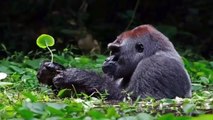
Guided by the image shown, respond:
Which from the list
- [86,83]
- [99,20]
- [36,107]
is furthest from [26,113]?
[99,20]

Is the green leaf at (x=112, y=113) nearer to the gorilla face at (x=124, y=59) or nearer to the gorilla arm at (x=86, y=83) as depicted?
the gorilla arm at (x=86, y=83)

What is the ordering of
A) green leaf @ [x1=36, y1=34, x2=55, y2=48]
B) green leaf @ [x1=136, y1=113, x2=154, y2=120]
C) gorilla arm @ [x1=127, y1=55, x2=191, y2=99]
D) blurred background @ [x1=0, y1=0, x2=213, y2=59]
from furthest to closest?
1. blurred background @ [x1=0, y1=0, x2=213, y2=59]
2. green leaf @ [x1=36, y1=34, x2=55, y2=48]
3. gorilla arm @ [x1=127, y1=55, x2=191, y2=99]
4. green leaf @ [x1=136, y1=113, x2=154, y2=120]

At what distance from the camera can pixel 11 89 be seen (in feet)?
19.9

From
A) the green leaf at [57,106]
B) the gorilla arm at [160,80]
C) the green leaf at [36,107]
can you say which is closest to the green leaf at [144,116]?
the green leaf at [57,106]

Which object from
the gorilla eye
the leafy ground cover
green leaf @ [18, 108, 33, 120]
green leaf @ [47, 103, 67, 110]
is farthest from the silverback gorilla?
green leaf @ [18, 108, 33, 120]

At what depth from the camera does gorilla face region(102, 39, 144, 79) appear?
612cm

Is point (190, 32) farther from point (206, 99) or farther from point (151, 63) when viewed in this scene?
point (206, 99)

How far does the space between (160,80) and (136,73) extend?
0.72 ft

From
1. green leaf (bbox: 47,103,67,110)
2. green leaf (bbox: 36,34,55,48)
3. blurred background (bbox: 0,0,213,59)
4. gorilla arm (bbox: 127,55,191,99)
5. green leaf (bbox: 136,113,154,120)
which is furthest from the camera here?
blurred background (bbox: 0,0,213,59)

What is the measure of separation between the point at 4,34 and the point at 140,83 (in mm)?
5921

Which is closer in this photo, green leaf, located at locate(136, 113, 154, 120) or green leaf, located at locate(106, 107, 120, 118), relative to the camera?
green leaf, located at locate(136, 113, 154, 120)

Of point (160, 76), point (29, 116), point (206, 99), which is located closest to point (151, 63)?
point (160, 76)

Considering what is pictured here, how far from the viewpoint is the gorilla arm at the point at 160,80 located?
575 cm

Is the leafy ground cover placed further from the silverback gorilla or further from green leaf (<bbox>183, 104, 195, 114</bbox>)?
the silverback gorilla
